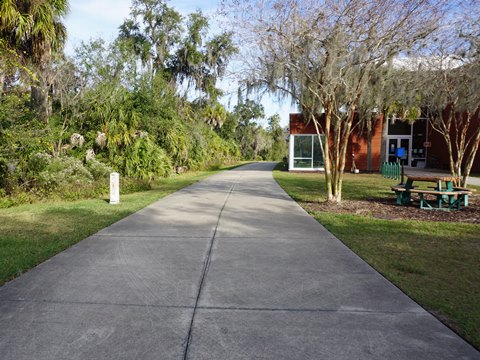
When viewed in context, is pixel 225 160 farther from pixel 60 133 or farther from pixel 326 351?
pixel 326 351

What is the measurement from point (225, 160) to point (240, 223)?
119 feet

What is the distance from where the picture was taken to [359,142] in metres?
28.2

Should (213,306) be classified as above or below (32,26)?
below

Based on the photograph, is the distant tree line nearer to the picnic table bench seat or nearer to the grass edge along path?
the grass edge along path

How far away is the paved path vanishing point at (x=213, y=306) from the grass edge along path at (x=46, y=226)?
29 cm

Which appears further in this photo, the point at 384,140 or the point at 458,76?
the point at 384,140

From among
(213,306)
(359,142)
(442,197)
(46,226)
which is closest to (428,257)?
(213,306)

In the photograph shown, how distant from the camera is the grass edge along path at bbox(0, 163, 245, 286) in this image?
524 cm

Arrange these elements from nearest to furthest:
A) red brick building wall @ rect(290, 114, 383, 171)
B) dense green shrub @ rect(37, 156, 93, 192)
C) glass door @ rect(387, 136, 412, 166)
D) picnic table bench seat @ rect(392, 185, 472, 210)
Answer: picnic table bench seat @ rect(392, 185, 472, 210)
dense green shrub @ rect(37, 156, 93, 192)
red brick building wall @ rect(290, 114, 383, 171)
glass door @ rect(387, 136, 412, 166)

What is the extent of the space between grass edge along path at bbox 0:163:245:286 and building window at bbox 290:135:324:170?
18029 millimetres

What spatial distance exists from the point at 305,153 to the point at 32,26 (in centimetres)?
2101

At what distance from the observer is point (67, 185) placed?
12484 mm

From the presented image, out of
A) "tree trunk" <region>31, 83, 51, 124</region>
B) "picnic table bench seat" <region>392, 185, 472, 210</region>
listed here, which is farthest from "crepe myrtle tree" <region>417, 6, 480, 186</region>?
"tree trunk" <region>31, 83, 51, 124</region>

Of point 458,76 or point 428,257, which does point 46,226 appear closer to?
point 428,257
